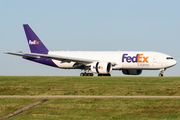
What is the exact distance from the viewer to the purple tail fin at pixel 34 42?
6388 cm

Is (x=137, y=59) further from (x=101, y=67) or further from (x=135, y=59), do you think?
(x=101, y=67)

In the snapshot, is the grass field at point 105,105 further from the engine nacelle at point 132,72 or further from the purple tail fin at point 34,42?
the purple tail fin at point 34,42

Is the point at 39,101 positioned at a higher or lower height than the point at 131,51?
lower

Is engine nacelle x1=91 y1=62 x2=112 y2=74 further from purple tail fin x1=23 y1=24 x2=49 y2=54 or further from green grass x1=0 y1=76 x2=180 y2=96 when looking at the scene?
green grass x1=0 y1=76 x2=180 y2=96

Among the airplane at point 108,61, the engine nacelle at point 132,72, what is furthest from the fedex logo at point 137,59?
the engine nacelle at point 132,72

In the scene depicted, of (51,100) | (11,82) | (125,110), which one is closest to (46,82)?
(11,82)

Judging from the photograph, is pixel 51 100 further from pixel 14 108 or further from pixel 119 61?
pixel 119 61

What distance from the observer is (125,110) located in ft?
78.4

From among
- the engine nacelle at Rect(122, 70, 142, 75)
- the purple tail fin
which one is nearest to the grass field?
the engine nacelle at Rect(122, 70, 142, 75)

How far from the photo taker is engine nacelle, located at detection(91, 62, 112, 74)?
5209 centimetres

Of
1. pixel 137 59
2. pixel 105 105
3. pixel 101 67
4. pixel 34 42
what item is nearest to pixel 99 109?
pixel 105 105

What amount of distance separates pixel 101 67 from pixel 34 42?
57.5 ft

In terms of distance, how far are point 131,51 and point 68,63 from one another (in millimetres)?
11595

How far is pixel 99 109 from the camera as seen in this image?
2438 cm
